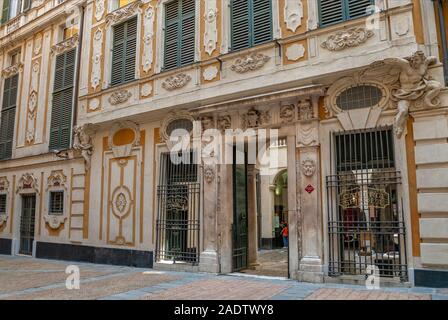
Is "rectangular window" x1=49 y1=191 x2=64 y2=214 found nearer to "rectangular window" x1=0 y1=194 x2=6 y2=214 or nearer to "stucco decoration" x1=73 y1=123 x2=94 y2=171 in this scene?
"stucco decoration" x1=73 y1=123 x2=94 y2=171

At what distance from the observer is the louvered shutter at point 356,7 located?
332 inches

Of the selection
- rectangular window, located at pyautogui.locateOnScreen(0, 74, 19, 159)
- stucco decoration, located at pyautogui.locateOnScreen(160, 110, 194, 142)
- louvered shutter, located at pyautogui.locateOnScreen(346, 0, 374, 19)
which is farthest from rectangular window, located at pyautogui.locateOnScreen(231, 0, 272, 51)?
rectangular window, located at pyautogui.locateOnScreen(0, 74, 19, 159)

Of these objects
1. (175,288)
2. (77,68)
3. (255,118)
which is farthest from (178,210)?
(77,68)

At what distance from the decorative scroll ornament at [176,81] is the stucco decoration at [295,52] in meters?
2.93

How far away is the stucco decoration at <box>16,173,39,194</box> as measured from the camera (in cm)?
1520

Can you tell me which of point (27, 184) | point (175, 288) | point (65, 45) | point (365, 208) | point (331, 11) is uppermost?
point (65, 45)

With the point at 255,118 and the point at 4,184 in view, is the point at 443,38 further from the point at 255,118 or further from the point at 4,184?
the point at 4,184

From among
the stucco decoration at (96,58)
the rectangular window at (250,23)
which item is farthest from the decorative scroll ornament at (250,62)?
the stucco decoration at (96,58)

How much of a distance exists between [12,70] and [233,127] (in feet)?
41.7

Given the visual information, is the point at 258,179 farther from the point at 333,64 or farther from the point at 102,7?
the point at 333,64

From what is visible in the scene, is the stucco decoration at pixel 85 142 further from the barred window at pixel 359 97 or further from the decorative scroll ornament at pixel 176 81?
the barred window at pixel 359 97

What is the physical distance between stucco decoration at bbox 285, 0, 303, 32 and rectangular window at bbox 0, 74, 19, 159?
1295 cm

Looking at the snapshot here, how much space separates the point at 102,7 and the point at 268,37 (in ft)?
22.8

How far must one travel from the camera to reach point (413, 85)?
7688 mm
